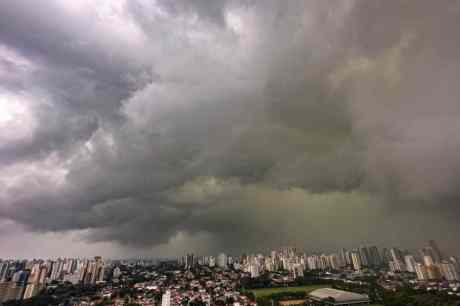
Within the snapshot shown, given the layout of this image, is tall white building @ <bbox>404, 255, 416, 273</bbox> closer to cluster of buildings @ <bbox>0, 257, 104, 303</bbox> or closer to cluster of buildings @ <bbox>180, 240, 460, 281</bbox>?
cluster of buildings @ <bbox>180, 240, 460, 281</bbox>

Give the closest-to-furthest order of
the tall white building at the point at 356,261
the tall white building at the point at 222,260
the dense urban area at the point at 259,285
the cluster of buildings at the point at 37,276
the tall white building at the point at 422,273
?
the dense urban area at the point at 259,285 < the cluster of buildings at the point at 37,276 < the tall white building at the point at 422,273 < the tall white building at the point at 356,261 < the tall white building at the point at 222,260

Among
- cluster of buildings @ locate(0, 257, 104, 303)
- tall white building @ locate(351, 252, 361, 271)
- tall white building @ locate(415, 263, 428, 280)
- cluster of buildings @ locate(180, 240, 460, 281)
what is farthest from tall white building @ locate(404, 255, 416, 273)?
cluster of buildings @ locate(0, 257, 104, 303)

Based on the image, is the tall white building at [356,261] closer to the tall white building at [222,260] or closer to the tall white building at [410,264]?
the tall white building at [410,264]

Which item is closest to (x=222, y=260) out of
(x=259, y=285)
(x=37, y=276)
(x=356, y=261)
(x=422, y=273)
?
(x=259, y=285)

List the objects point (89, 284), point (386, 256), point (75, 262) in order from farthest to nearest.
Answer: point (386, 256) → point (75, 262) → point (89, 284)

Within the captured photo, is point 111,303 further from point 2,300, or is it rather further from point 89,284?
point 89,284

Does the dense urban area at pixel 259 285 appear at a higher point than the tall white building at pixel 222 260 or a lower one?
lower

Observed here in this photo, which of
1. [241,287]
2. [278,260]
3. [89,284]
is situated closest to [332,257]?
[278,260]

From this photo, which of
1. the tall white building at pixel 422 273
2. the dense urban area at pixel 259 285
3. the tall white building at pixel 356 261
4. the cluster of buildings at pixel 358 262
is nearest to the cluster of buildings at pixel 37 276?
the dense urban area at pixel 259 285
